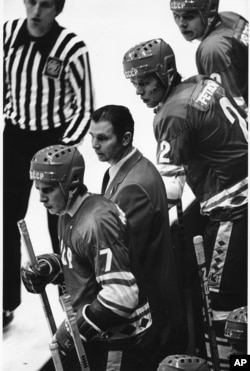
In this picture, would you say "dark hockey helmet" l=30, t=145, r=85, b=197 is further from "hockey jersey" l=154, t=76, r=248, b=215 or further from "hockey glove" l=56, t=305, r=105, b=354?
"hockey glove" l=56, t=305, r=105, b=354

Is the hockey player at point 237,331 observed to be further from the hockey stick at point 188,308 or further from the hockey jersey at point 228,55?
the hockey jersey at point 228,55

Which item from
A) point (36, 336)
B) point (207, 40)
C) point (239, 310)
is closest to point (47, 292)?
point (36, 336)

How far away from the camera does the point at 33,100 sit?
456 cm

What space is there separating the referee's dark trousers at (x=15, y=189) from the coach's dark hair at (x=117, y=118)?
0.30 meters

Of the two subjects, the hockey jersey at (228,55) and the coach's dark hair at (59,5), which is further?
the coach's dark hair at (59,5)

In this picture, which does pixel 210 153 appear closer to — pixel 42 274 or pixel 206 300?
pixel 206 300

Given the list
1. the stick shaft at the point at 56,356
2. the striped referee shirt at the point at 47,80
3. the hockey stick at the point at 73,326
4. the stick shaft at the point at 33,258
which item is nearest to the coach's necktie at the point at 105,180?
the striped referee shirt at the point at 47,80

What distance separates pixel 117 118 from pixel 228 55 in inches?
19.8

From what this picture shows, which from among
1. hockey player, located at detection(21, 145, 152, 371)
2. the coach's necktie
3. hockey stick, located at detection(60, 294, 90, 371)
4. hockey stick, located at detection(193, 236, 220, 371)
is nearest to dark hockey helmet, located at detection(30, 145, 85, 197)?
hockey player, located at detection(21, 145, 152, 371)

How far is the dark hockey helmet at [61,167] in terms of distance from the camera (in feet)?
13.4

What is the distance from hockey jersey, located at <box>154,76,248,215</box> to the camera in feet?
13.4

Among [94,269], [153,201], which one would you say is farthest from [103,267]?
[153,201]

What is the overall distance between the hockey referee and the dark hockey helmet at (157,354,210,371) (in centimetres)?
80


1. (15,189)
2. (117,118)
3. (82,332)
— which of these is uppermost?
(117,118)
